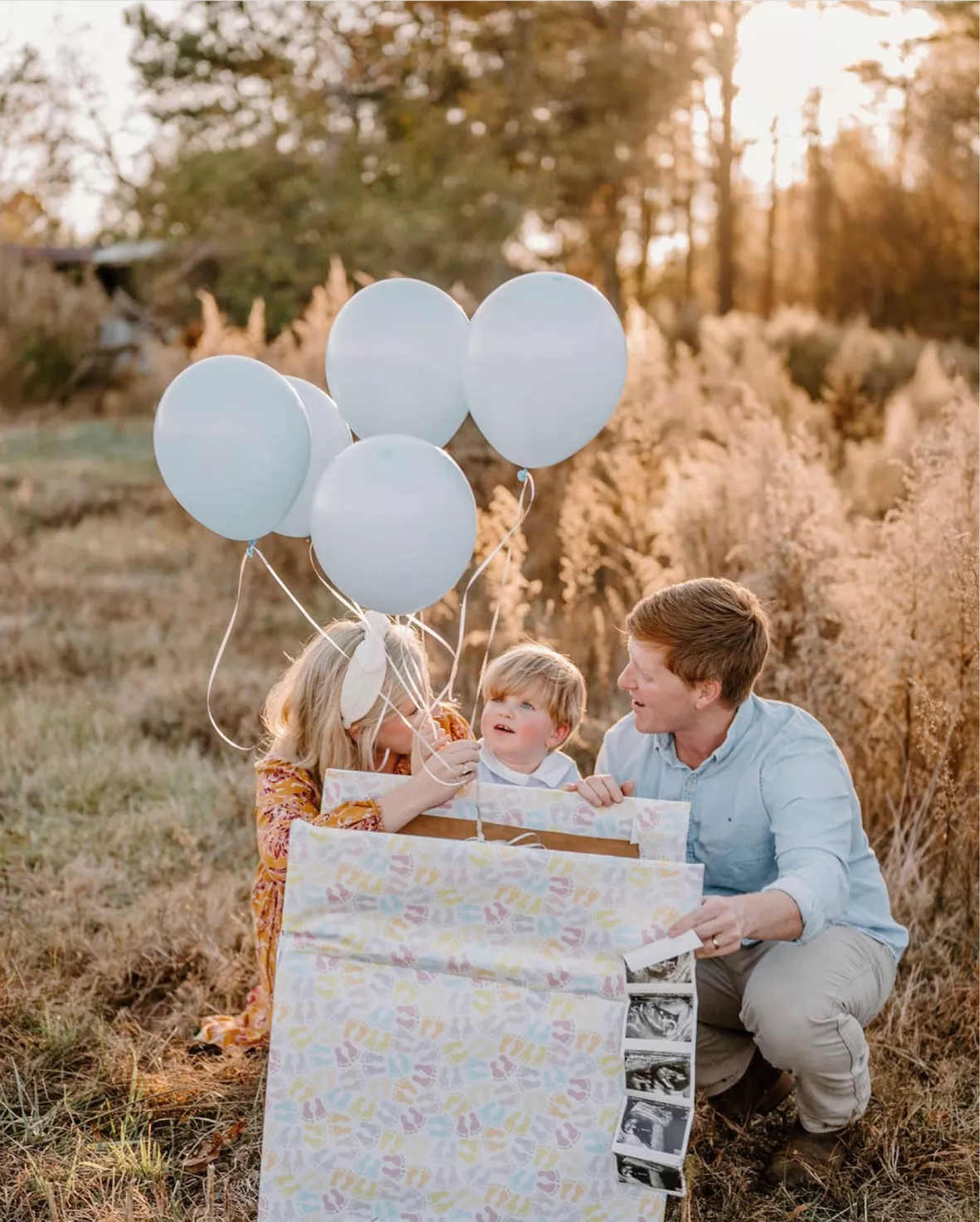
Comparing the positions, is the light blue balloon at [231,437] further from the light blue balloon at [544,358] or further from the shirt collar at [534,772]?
the shirt collar at [534,772]

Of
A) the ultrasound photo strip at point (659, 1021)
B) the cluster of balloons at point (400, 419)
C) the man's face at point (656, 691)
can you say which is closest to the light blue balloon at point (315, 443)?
the cluster of balloons at point (400, 419)

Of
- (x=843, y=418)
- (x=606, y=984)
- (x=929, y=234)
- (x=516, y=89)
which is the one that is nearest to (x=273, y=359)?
(x=843, y=418)

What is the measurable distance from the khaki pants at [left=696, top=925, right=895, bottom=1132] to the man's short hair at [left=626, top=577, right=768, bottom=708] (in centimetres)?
54

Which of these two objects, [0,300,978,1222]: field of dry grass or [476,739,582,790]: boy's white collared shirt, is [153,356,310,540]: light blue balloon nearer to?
[476,739,582,790]: boy's white collared shirt

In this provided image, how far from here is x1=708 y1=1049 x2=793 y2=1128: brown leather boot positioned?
274 centimetres

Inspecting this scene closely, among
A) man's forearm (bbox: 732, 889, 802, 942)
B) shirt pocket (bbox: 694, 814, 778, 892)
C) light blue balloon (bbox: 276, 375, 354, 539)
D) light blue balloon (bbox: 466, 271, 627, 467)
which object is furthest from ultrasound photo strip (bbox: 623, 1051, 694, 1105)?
light blue balloon (bbox: 276, 375, 354, 539)

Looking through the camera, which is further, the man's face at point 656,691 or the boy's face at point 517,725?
the boy's face at point 517,725

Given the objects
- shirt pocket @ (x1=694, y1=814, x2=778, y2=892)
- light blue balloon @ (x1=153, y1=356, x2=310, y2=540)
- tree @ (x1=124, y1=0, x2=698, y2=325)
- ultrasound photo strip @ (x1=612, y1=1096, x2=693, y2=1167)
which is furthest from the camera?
tree @ (x1=124, y1=0, x2=698, y2=325)

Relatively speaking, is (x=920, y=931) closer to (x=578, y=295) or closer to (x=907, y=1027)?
(x=907, y=1027)

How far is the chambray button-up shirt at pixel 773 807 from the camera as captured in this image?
2424mm

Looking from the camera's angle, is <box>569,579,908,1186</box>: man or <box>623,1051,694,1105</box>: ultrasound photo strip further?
<box>569,579,908,1186</box>: man

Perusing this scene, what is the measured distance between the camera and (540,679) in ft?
8.86

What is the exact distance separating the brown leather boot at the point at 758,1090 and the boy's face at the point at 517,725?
0.85m

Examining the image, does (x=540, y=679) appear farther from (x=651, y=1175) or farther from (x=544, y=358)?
(x=651, y=1175)
